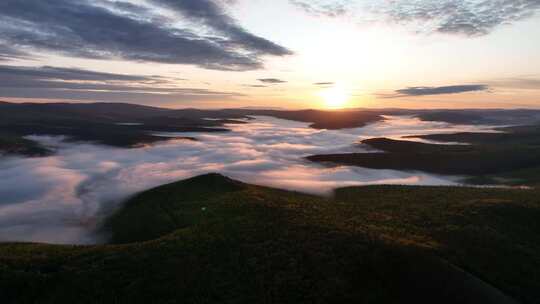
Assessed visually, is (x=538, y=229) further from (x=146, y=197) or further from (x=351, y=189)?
(x=146, y=197)

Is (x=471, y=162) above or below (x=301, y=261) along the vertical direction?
above

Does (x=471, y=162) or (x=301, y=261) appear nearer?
(x=301, y=261)

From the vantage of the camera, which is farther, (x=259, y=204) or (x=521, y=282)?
(x=259, y=204)

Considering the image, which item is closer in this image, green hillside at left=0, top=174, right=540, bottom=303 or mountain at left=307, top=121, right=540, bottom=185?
green hillside at left=0, top=174, right=540, bottom=303

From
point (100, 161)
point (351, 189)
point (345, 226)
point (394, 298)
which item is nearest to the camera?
point (394, 298)

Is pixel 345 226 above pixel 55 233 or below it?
above

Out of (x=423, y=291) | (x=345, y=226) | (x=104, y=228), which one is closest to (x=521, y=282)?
(x=423, y=291)

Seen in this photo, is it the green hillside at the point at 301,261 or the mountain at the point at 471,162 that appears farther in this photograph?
the mountain at the point at 471,162

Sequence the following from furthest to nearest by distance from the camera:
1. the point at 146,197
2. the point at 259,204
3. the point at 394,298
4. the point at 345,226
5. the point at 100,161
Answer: the point at 100,161 → the point at 146,197 → the point at 259,204 → the point at 345,226 → the point at 394,298
